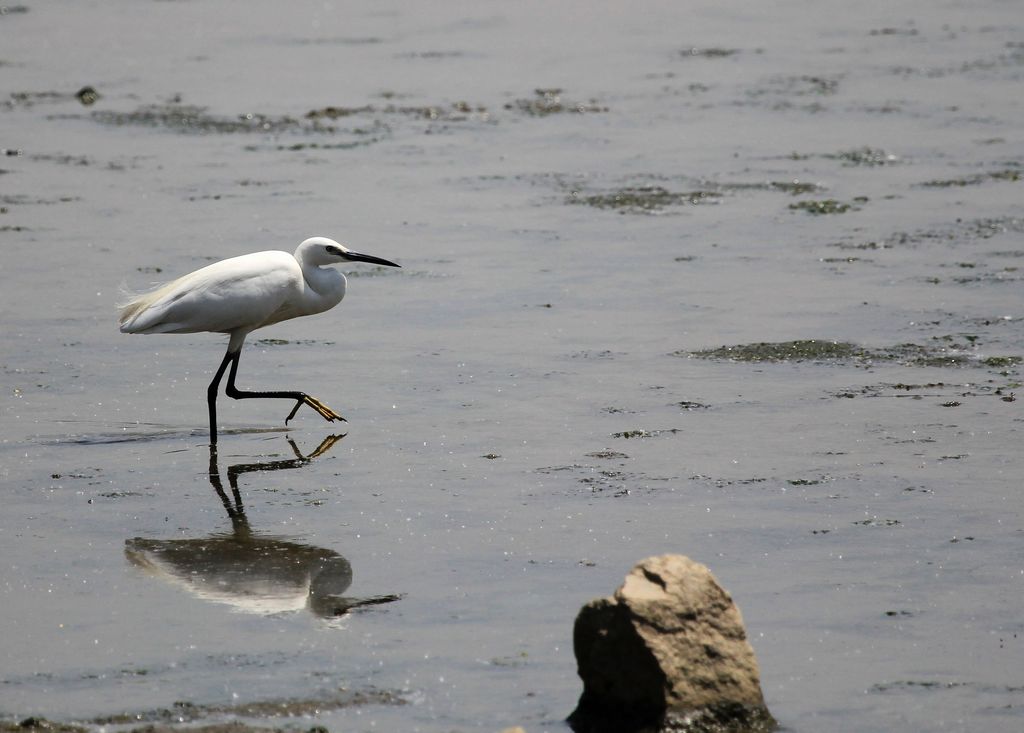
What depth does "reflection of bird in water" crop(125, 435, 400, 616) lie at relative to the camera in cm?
648

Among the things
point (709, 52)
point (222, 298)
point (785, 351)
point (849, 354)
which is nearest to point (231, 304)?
point (222, 298)

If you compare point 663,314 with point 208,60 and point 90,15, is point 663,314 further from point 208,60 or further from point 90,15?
point 90,15

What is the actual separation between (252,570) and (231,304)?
250 centimetres

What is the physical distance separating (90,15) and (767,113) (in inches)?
Result: 563

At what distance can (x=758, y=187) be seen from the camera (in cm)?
1436

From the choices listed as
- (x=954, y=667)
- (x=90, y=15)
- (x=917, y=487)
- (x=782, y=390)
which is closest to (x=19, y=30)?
(x=90, y=15)

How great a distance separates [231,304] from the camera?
902cm

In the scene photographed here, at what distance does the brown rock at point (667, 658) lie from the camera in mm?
5203

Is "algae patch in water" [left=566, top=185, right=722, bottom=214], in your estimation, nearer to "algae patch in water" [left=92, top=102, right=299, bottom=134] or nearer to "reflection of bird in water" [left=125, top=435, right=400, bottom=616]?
"algae patch in water" [left=92, top=102, right=299, bottom=134]

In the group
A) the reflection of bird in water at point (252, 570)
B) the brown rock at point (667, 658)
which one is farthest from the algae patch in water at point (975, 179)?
the brown rock at point (667, 658)

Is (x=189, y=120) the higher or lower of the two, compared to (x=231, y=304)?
higher

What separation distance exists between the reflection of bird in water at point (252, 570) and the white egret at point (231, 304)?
1.66 m

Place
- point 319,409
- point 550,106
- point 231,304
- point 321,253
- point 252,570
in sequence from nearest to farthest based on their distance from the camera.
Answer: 1. point 252,570
2. point 319,409
3. point 231,304
4. point 321,253
5. point 550,106

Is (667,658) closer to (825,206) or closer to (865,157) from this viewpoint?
(825,206)
